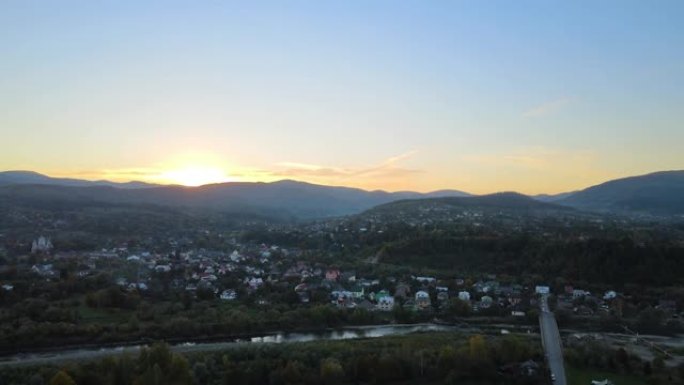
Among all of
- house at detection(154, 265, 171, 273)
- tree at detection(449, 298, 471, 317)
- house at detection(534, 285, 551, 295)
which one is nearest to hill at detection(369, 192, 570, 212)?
house at detection(154, 265, 171, 273)

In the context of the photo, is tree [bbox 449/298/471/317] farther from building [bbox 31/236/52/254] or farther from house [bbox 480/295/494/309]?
building [bbox 31/236/52/254]

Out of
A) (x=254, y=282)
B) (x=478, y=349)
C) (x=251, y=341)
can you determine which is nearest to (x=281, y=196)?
(x=254, y=282)

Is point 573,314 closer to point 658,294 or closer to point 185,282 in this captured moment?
point 658,294

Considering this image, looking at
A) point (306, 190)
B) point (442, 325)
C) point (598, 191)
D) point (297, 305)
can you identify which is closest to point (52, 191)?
point (297, 305)

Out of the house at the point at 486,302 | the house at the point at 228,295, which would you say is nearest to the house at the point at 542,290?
the house at the point at 486,302

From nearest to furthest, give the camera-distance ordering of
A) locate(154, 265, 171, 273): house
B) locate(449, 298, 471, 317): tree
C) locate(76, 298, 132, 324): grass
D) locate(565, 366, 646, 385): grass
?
locate(565, 366, 646, 385): grass
locate(76, 298, 132, 324): grass
locate(449, 298, 471, 317): tree
locate(154, 265, 171, 273): house

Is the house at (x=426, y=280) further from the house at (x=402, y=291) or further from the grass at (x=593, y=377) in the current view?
the grass at (x=593, y=377)
